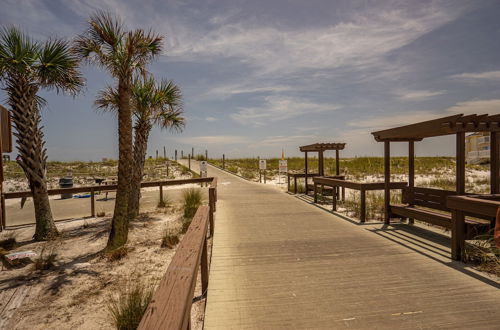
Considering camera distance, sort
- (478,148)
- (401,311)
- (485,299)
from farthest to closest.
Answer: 1. (478,148)
2. (485,299)
3. (401,311)

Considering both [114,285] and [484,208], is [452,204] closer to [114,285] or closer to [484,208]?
[484,208]

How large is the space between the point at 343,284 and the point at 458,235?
215cm

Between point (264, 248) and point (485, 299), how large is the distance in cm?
302

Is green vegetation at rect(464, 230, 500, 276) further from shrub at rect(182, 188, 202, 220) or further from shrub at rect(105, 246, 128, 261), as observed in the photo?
shrub at rect(182, 188, 202, 220)

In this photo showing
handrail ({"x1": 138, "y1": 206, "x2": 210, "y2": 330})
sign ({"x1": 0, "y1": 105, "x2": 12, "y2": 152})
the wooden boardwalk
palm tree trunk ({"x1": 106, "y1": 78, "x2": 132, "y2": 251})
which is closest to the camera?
handrail ({"x1": 138, "y1": 206, "x2": 210, "y2": 330})

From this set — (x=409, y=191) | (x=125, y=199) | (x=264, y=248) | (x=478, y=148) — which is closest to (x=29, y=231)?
(x=125, y=199)

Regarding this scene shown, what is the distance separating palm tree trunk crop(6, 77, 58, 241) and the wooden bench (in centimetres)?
919

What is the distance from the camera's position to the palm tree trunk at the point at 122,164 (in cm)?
692

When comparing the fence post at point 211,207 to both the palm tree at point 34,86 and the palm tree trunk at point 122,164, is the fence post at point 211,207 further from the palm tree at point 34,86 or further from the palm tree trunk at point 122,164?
the palm tree at point 34,86

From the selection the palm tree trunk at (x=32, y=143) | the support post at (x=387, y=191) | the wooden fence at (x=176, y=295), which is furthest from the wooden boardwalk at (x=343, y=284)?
the palm tree trunk at (x=32, y=143)

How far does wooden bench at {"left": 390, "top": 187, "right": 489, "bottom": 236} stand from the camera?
5.23m

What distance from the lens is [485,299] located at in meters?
3.07

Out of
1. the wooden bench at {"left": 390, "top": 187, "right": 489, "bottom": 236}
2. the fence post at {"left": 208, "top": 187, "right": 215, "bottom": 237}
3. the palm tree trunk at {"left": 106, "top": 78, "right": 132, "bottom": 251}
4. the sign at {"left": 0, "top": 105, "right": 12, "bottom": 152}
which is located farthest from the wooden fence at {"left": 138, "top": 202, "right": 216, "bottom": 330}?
the palm tree trunk at {"left": 106, "top": 78, "right": 132, "bottom": 251}

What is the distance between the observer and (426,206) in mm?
6348
